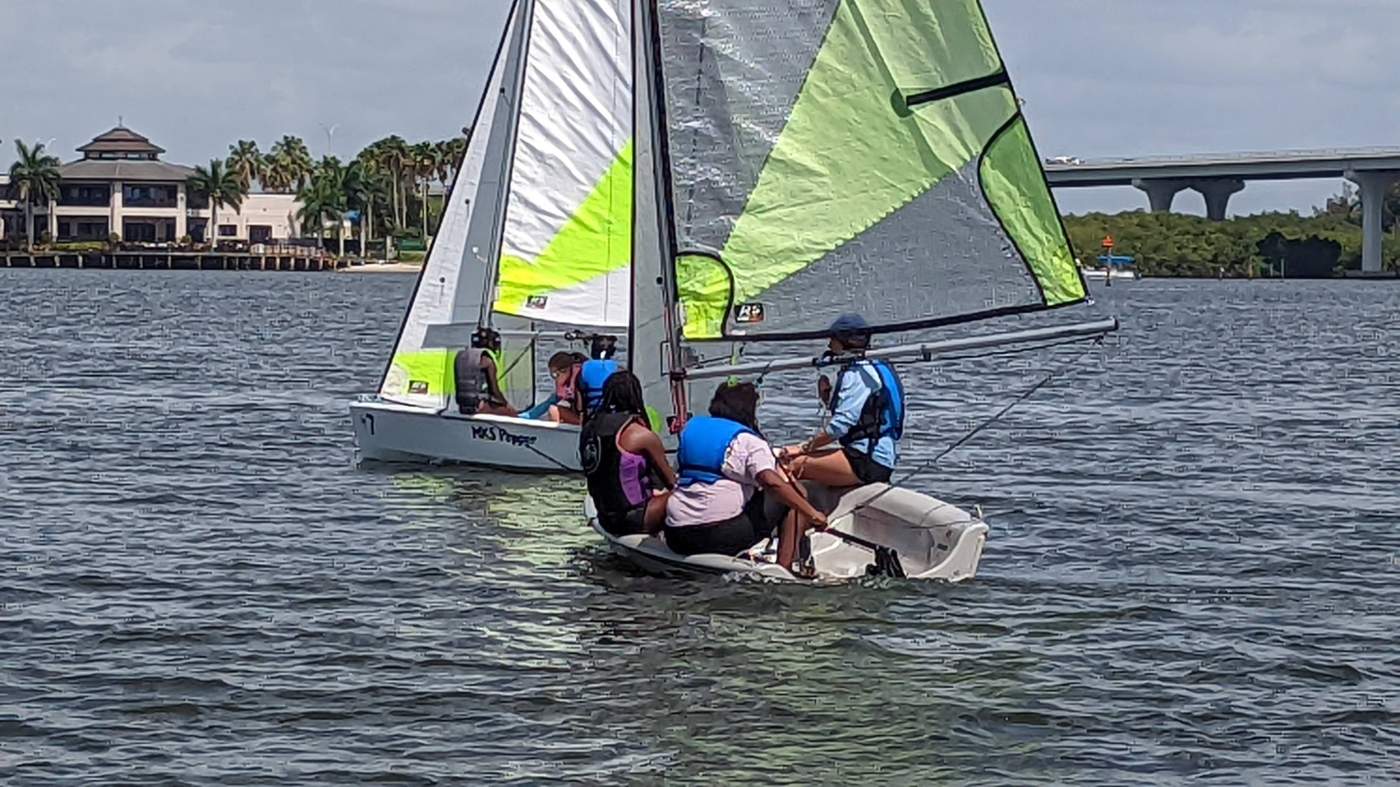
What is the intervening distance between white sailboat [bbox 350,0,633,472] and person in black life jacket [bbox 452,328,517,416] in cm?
19

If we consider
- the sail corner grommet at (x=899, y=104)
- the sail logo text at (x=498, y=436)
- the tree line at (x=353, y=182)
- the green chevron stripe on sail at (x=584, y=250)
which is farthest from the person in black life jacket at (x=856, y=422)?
the tree line at (x=353, y=182)

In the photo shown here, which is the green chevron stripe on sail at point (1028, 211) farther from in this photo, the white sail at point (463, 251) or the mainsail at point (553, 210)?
the white sail at point (463, 251)

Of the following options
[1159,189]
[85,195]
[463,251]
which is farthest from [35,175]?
[463,251]

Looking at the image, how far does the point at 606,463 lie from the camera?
1562 centimetres

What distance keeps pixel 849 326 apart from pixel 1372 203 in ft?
401

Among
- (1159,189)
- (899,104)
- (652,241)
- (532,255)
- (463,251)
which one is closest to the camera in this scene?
(899,104)

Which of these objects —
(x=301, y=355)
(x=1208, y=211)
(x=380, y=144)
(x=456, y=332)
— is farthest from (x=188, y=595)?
(x=380, y=144)

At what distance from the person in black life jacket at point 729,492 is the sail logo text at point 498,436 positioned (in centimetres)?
666

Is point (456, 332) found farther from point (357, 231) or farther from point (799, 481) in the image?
point (357, 231)

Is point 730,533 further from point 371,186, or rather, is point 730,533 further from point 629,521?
point 371,186

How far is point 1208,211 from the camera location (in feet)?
488

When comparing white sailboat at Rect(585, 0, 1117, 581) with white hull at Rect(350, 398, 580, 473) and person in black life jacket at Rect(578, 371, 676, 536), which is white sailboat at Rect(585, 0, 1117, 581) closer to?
person in black life jacket at Rect(578, 371, 676, 536)

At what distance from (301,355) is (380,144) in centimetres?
12077

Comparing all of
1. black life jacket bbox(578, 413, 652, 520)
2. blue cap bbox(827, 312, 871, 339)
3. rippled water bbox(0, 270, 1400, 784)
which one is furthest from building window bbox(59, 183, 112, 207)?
blue cap bbox(827, 312, 871, 339)
